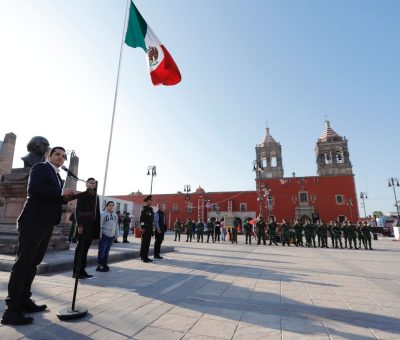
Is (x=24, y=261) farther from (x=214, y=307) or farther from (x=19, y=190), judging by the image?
(x=19, y=190)

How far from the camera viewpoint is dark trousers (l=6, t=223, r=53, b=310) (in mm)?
2576

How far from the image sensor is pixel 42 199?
2.86 m

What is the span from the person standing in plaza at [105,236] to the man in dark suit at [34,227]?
272cm

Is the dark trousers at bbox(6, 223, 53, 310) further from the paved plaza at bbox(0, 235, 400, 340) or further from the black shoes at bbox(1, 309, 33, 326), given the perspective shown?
the paved plaza at bbox(0, 235, 400, 340)

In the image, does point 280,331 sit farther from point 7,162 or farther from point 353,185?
point 353,185

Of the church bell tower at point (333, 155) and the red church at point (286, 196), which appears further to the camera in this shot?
the church bell tower at point (333, 155)

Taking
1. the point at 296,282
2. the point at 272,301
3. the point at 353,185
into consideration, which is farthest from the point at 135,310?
the point at 353,185

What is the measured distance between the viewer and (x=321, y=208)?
4094cm

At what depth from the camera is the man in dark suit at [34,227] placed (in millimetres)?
2648

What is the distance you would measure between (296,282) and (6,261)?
5.67m

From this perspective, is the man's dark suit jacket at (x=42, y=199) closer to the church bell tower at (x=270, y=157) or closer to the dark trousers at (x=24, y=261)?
the dark trousers at (x=24, y=261)

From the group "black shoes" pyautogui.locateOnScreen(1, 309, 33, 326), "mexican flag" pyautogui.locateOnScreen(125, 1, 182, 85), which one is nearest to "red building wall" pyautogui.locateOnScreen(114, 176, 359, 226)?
"mexican flag" pyautogui.locateOnScreen(125, 1, 182, 85)

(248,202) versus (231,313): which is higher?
(248,202)

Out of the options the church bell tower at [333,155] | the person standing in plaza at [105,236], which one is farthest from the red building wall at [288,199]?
the person standing in plaza at [105,236]
